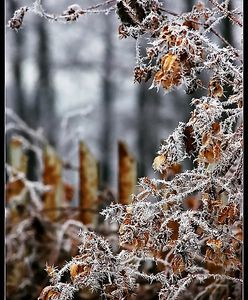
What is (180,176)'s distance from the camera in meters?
1.57

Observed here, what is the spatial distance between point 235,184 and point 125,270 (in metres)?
0.32

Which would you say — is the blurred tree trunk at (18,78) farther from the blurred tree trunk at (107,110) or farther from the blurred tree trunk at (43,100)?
the blurred tree trunk at (107,110)

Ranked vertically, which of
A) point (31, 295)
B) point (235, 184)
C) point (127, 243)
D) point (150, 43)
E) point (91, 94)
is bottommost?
point (31, 295)

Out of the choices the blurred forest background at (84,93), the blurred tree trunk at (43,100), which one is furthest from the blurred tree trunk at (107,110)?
the blurred tree trunk at (43,100)

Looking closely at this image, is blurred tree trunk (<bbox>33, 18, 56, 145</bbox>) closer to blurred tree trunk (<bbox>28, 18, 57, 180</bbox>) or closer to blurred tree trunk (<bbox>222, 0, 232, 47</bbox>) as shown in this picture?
blurred tree trunk (<bbox>28, 18, 57, 180</bbox>)

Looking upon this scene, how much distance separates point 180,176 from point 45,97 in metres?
6.30

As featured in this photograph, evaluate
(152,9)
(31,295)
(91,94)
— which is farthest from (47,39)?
(152,9)

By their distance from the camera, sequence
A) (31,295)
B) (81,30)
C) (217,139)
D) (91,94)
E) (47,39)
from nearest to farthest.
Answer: (217,139) → (31,295) → (81,30) → (47,39) → (91,94)

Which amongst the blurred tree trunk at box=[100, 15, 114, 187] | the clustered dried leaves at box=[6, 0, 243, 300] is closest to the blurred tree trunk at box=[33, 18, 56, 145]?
the blurred tree trunk at box=[100, 15, 114, 187]

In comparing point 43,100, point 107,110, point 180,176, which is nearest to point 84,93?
point 107,110

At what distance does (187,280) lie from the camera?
5.24 ft

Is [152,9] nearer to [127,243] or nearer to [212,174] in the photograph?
[212,174]

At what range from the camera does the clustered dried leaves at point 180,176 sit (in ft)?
4.91

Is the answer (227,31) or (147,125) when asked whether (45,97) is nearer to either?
(147,125)
